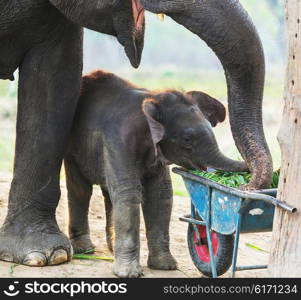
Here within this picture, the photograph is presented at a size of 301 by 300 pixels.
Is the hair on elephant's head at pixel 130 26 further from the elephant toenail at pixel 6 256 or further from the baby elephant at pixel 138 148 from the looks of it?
the elephant toenail at pixel 6 256

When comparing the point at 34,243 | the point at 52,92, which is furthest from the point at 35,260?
the point at 52,92

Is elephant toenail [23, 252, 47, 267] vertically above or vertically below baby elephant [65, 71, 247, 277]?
below

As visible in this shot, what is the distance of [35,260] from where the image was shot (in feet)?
16.3

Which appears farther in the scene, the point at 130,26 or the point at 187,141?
the point at 187,141

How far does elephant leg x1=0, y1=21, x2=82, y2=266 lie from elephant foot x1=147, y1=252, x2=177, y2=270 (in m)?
0.45

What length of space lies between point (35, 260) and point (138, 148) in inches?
32.3

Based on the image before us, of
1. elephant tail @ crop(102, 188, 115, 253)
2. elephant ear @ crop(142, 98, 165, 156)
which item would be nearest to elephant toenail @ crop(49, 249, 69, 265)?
elephant tail @ crop(102, 188, 115, 253)

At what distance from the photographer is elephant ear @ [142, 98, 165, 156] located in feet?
15.0

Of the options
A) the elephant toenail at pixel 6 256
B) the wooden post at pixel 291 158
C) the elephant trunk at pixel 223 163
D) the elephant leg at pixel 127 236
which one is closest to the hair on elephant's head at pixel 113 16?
the elephant trunk at pixel 223 163

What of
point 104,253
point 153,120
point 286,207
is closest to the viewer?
point 286,207

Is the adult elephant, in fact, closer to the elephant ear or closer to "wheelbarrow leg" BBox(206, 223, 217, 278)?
the elephant ear

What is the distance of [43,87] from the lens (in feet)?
16.4

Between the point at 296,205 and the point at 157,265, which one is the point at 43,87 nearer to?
the point at 157,265

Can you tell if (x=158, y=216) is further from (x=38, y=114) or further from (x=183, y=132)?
(x=38, y=114)
